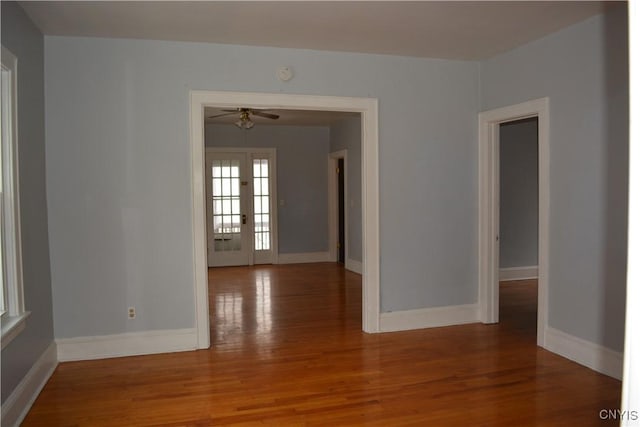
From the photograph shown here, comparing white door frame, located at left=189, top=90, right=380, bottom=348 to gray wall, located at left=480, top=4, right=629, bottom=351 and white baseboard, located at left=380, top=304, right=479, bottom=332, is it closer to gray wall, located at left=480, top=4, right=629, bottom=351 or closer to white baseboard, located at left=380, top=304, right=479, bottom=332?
white baseboard, located at left=380, top=304, right=479, bottom=332

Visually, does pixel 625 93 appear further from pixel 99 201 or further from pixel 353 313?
pixel 99 201

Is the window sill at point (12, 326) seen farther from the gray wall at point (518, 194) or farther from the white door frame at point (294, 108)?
the gray wall at point (518, 194)

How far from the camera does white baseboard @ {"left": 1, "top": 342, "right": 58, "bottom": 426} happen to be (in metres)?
2.75

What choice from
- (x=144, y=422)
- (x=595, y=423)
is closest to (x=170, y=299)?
(x=144, y=422)

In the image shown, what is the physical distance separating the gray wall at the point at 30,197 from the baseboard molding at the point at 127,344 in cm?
22

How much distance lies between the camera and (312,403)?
10.2ft

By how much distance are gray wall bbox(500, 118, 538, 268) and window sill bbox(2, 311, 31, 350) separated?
20.6ft

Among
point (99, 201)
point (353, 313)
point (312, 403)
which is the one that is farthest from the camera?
point (353, 313)

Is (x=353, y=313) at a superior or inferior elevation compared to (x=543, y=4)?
inferior

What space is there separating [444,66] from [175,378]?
3.84m

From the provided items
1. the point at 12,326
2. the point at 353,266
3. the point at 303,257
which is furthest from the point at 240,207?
the point at 12,326

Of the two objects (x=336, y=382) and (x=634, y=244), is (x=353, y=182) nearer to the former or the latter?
(x=336, y=382)

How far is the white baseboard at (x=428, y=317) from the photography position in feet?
15.4

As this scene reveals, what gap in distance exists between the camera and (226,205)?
9.13 m
